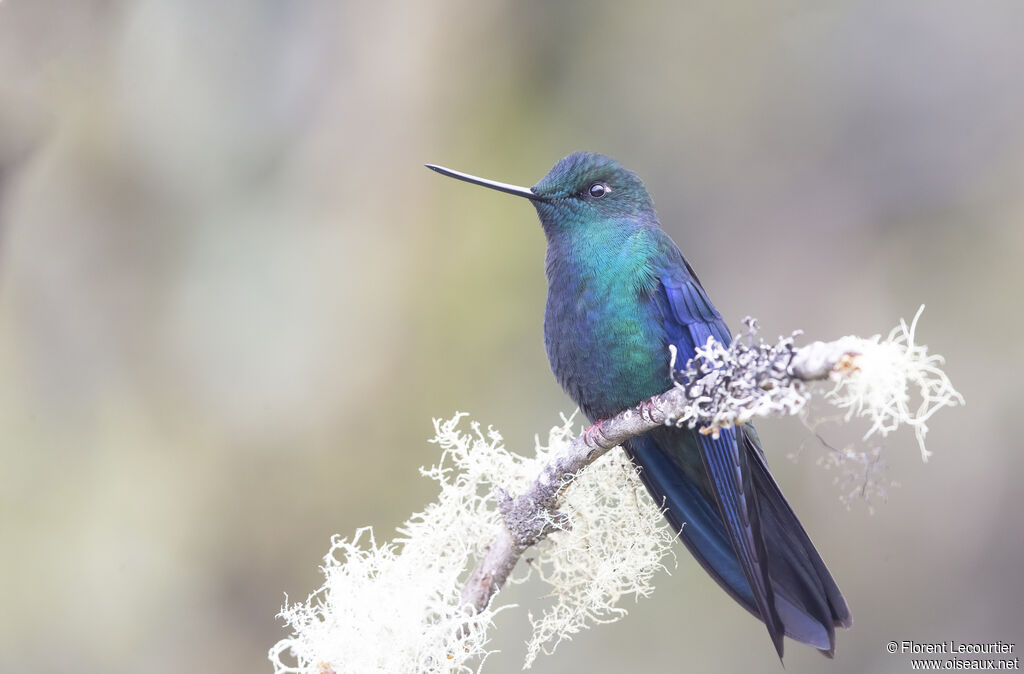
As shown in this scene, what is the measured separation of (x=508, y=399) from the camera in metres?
4.91

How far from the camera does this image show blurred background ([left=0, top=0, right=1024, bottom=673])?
451 centimetres

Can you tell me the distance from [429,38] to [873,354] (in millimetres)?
4292

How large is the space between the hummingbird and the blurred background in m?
2.13

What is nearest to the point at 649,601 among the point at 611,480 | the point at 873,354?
the point at 611,480

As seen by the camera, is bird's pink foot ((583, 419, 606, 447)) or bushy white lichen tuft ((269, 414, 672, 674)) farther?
bird's pink foot ((583, 419, 606, 447))

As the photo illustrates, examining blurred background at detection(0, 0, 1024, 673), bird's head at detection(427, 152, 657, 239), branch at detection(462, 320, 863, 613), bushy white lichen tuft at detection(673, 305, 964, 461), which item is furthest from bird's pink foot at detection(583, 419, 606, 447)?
blurred background at detection(0, 0, 1024, 673)

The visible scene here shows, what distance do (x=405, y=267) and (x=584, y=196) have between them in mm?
2496

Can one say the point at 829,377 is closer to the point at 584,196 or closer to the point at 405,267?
the point at 584,196

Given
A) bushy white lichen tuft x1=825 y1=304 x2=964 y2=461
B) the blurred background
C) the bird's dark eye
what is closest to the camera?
bushy white lichen tuft x1=825 y1=304 x2=964 y2=461

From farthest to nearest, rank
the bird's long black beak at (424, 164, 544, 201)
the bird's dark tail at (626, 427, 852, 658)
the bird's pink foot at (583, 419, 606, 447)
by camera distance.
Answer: the bird's long black beak at (424, 164, 544, 201)
the bird's dark tail at (626, 427, 852, 658)
the bird's pink foot at (583, 419, 606, 447)

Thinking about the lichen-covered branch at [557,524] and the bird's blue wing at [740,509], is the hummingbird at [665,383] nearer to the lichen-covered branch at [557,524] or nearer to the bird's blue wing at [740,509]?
the bird's blue wing at [740,509]

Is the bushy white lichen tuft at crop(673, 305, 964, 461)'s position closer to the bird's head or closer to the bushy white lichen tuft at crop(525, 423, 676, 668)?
the bushy white lichen tuft at crop(525, 423, 676, 668)

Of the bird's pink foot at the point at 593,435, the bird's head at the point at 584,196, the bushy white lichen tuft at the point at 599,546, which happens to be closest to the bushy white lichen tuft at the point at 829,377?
the bird's pink foot at the point at 593,435

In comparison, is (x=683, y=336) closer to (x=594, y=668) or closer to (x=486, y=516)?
(x=486, y=516)
